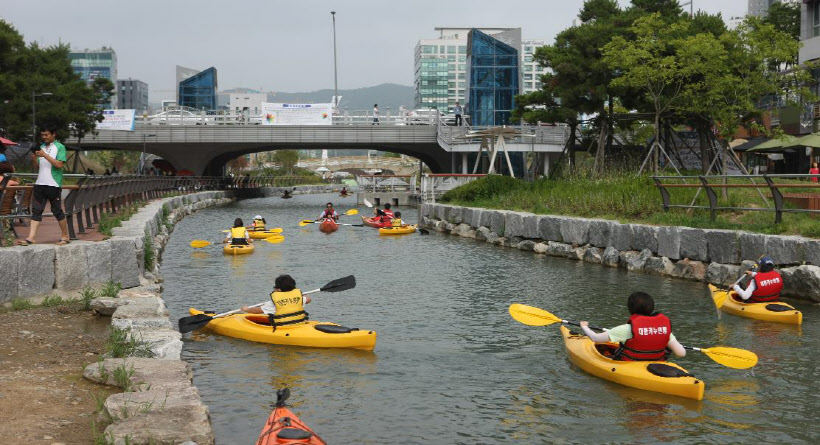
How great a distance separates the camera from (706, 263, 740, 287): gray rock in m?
15.5

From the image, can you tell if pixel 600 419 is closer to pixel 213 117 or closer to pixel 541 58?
pixel 541 58

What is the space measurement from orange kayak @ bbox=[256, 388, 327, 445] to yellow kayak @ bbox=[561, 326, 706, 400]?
415cm

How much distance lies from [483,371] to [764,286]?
534 centimetres

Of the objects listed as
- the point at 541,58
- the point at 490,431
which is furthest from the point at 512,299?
the point at 541,58

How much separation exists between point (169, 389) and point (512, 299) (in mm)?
8775

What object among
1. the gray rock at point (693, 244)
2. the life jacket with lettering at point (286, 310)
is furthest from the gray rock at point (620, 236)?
the life jacket with lettering at point (286, 310)

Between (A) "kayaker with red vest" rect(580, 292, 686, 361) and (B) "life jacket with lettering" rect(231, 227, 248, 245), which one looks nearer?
(A) "kayaker with red vest" rect(580, 292, 686, 361)

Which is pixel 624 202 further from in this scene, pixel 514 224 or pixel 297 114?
pixel 297 114

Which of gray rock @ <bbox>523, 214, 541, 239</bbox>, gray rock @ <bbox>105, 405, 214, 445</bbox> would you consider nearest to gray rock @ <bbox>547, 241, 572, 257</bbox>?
gray rock @ <bbox>523, 214, 541, 239</bbox>

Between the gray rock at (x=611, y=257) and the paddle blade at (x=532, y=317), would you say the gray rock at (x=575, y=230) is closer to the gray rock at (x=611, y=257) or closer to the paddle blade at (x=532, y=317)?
the gray rock at (x=611, y=257)

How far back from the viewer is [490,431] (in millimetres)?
7633

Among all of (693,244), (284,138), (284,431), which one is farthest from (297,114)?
(284,431)

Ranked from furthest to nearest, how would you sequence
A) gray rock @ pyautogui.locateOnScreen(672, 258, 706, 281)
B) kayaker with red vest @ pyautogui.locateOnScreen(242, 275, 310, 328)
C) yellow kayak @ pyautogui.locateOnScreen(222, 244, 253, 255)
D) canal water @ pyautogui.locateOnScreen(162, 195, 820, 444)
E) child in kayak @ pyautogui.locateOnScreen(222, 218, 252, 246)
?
child in kayak @ pyautogui.locateOnScreen(222, 218, 252, 246), yellow kayak @ pyautogui.locateOnScreen(222, 244, 253, 255), gray rock @ pyautogui.locateOnScreen(672, 258, 706, 281), kayaker with red vest @ pyautogui.locateOnScreen(242, 275, 310, 328), canal water @ pyautogui.locateOnScreen(162, 195, 820, 444)

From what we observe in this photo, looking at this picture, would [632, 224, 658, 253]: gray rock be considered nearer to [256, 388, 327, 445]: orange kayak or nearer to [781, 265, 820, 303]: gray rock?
[781, 265, 820, 303]: gray rock
